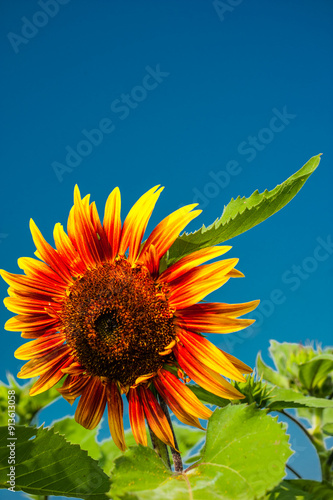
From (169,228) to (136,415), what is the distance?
0.84 feet

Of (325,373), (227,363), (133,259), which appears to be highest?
(133,259)

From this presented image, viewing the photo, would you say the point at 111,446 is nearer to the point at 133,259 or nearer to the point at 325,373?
the point at 325,373

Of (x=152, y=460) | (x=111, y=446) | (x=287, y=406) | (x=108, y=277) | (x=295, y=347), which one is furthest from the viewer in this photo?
(x=295, y=347)

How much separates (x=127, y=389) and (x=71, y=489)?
0.14m

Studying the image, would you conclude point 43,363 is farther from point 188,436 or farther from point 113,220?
point 188,436

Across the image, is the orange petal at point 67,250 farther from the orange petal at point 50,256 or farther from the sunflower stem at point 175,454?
the sunflower stem at point 175,454

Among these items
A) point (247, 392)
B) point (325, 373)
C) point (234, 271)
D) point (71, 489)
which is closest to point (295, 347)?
point (325, 373)

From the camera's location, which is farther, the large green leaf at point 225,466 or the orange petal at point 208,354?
the orange petal at point 208,354

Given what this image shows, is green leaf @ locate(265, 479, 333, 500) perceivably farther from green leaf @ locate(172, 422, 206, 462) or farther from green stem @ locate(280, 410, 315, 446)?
green leaf @ locate(172, 422, 206, 462)

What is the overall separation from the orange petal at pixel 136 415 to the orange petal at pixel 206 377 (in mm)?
83

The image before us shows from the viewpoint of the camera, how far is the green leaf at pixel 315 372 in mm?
1126

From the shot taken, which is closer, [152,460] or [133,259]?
[152,460]

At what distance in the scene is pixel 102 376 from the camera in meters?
0.66

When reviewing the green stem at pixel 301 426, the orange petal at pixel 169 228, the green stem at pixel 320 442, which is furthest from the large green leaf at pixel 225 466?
the green stem at pixel 320 442
